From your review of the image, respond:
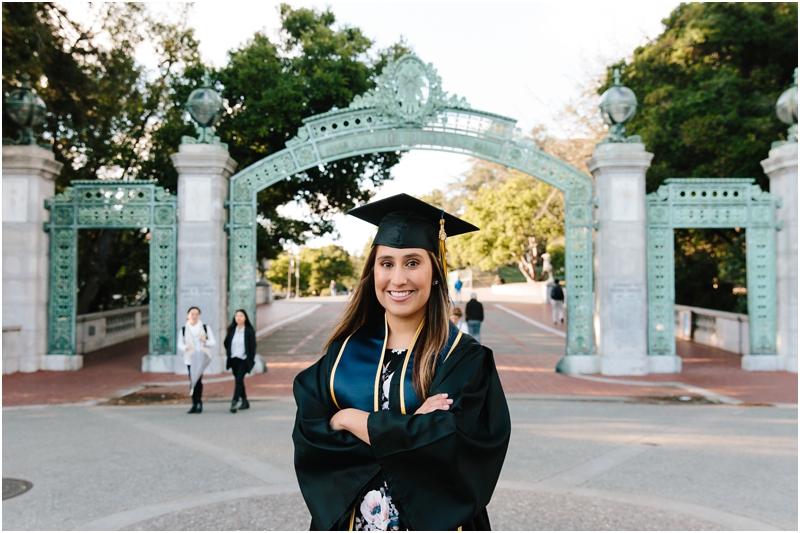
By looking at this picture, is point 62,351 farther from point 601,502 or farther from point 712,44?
point 712,44

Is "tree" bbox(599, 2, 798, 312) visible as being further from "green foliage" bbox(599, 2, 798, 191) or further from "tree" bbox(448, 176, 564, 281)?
"tree" bbox(448, 176, 564, 281)

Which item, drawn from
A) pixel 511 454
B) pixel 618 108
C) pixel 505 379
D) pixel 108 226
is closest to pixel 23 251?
pixel 108 226

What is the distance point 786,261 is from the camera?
490 inches

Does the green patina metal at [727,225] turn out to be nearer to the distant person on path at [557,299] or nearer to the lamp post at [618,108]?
the lamp post at [618,108]

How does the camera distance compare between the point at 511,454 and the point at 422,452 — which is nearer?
the point at 422,452

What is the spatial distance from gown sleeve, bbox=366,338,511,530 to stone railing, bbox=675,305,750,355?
13.7 meters

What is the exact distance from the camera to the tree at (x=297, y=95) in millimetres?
15719

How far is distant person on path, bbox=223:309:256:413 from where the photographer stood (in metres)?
9.03

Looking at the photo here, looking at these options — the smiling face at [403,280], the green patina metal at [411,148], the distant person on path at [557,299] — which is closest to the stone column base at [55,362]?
the green patina metal at [411,148]

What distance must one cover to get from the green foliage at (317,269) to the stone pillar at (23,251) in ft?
145

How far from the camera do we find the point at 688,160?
688 inches

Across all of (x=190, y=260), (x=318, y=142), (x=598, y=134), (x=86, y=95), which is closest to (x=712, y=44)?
(x=598, y=134)

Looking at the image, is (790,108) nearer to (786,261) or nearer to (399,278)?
(786,261)

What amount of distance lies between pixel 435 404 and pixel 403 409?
0.16 meters
